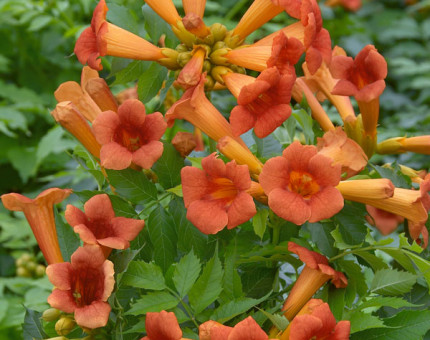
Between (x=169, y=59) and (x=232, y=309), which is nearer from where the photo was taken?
(x=232, y=309)

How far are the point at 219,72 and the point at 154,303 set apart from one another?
22.8 inches

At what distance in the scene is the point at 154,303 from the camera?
1341 mm

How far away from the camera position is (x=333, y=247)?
1.48 metres

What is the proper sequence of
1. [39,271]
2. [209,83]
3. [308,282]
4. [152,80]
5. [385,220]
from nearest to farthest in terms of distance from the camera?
[308,282] → [209,83] → [152,80] → [385,220] → [39,271]

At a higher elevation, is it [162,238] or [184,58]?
[184,58]

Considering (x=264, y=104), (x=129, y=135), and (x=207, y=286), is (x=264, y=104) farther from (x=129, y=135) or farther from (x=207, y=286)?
(x=207, y=286)

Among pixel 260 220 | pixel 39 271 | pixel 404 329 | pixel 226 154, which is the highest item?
pixel 226 154

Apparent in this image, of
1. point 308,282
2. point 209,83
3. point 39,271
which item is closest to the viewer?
point 308,282

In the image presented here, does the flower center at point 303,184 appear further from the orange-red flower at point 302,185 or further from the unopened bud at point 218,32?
the unopened bud at point 218,32

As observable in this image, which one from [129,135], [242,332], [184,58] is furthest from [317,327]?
[184,58]

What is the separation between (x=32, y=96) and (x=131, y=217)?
2.81m

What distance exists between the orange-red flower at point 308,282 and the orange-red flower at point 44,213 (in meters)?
0.57

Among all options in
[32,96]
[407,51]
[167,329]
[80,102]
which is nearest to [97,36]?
[80,102]

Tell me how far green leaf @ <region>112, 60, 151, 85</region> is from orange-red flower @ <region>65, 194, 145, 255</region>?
0.41 metres
